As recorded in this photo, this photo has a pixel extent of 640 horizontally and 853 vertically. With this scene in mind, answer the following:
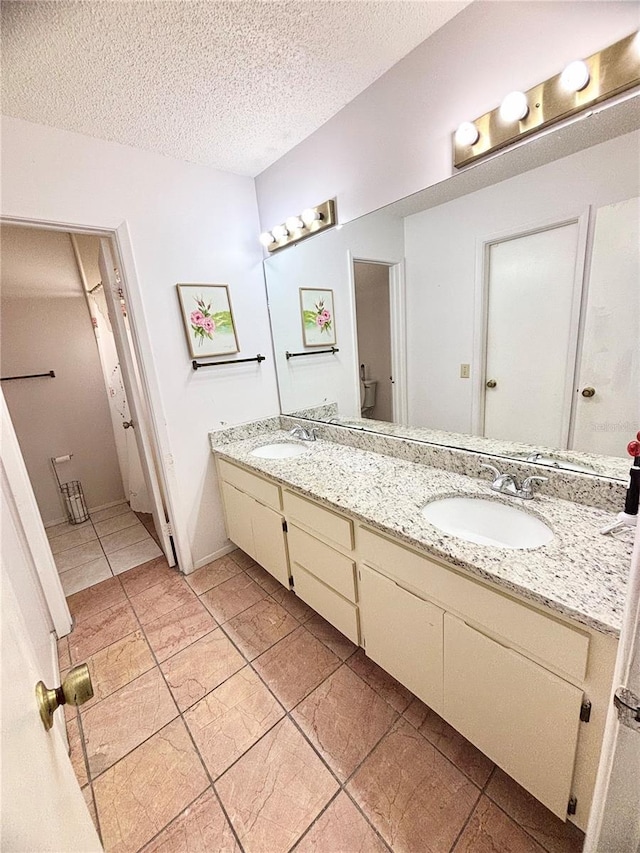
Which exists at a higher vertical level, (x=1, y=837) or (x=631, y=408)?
(x=631, y=408)

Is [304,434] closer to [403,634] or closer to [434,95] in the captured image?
[403,634]

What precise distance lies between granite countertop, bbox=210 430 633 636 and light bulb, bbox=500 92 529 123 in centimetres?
122

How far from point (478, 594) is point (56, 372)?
10.9ft

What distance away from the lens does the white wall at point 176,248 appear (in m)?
1.53

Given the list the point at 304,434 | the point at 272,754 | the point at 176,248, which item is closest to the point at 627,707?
the point at 272,754

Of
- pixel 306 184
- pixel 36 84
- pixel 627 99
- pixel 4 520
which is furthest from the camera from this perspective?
pixel 306 184

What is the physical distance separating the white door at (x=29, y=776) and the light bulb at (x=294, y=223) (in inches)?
77.5

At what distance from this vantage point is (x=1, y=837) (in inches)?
11.6

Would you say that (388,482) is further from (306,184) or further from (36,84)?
(36,84)

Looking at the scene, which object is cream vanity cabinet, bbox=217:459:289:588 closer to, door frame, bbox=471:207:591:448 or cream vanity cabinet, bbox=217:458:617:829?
cream vanity cabinet, bbox=217:458:617:829

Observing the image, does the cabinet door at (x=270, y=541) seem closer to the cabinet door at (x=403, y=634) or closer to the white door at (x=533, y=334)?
the cabinet door at (x=403, y=634)

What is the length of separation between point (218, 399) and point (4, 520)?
3.77 ft

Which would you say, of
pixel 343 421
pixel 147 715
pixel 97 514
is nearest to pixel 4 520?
pixel 147 715

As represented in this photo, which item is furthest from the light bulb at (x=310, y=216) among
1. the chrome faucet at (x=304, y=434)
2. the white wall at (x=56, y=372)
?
the white wall at (x=56, y=372)
